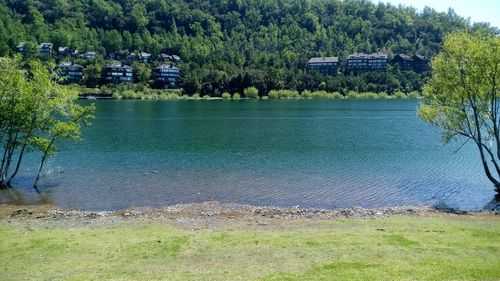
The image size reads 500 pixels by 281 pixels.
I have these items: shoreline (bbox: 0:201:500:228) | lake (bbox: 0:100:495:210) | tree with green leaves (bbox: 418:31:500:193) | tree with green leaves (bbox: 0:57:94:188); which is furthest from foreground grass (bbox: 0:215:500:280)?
tree with green leaves (bbox: 0:57:94:188)

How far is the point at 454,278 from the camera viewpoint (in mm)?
17609

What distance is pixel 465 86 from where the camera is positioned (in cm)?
3959

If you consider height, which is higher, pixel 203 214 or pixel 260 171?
pixel 203 214

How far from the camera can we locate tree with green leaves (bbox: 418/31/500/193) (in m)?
37.8

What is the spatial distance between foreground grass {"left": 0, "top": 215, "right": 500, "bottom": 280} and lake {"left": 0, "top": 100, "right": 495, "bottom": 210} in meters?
11.3

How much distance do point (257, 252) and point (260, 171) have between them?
31449mm

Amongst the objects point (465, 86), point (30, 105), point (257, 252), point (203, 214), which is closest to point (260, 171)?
point (203, 214)

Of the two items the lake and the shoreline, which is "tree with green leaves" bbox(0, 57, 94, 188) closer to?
the lake

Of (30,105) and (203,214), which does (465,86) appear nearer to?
(203,214)

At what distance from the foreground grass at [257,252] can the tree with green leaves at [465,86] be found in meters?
14.4

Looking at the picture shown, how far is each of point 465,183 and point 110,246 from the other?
37322mm

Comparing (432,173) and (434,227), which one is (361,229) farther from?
(432,173)

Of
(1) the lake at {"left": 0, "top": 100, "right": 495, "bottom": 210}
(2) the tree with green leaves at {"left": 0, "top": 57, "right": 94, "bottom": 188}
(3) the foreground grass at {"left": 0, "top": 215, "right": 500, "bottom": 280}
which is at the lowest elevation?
(1) the lake at {"left": 0, "top": 100, "right": 495, "bottom": 210}

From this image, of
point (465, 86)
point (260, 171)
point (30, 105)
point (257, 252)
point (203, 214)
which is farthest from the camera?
point (260, 171)
